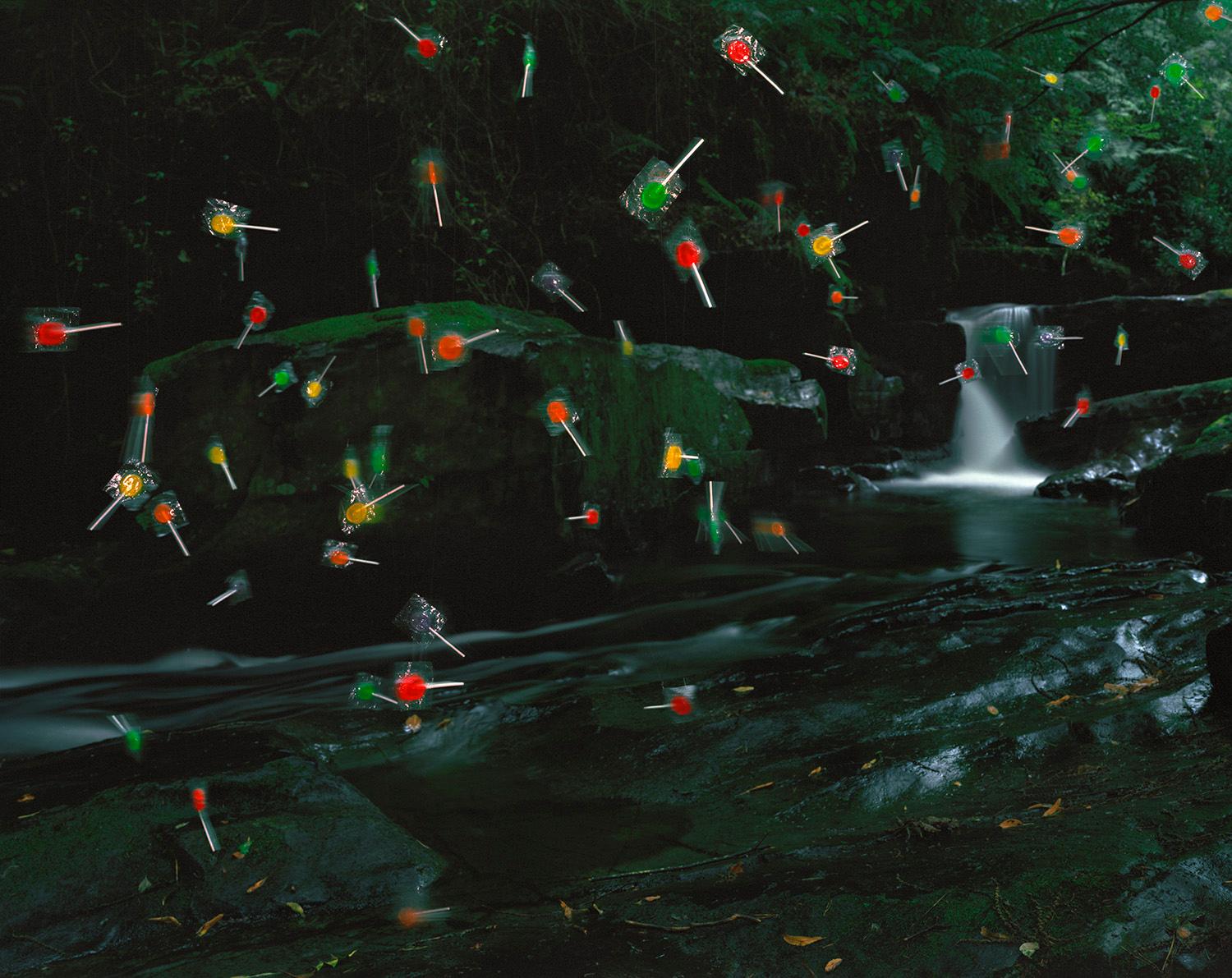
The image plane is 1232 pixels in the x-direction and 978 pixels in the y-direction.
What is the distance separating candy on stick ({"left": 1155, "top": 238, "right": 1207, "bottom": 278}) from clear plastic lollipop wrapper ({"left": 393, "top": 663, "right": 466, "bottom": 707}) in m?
12.3

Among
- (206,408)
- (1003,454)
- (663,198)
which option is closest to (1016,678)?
(206,408)

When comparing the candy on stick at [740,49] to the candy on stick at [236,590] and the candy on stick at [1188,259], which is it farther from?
the candy on stick at [236,590]

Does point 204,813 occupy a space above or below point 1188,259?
below

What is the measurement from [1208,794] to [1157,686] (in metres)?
1.24

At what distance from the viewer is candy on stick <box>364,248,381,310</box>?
839 cm

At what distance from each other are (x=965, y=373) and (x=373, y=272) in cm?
703

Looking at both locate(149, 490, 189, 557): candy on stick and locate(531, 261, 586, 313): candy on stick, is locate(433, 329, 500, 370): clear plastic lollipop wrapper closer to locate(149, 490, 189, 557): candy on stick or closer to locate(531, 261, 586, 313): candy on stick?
locate(149, 490, 189, 557): candy on stick

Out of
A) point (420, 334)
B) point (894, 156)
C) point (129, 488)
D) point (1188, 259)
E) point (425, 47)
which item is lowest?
point (129, 488)

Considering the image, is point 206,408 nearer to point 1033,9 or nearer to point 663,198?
point 663,198

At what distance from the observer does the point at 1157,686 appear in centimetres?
362

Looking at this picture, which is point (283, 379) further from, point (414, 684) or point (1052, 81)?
point (1052, 81)

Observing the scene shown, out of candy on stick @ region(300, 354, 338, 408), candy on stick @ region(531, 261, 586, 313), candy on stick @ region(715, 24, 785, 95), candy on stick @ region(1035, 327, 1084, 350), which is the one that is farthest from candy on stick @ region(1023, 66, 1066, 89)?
candy on stick @ region(300, 354, 338, 408)

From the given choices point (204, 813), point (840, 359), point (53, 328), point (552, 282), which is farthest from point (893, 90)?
point (204, 813)

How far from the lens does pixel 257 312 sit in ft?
26.6
